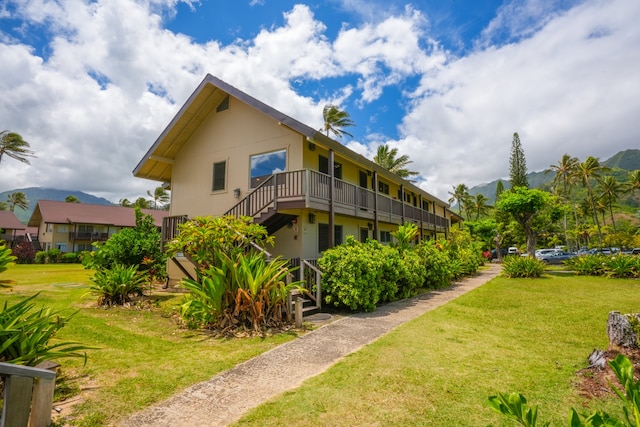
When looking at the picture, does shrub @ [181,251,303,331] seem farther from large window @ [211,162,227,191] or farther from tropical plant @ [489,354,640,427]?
large window @ [211,162,227,191]

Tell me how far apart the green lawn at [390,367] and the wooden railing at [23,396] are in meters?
0.42

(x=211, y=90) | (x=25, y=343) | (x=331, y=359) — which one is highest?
(x=211, y=90)

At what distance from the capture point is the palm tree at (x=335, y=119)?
33.7 metres

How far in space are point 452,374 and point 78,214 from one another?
4910cm

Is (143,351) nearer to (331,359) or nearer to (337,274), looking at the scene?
(331,359)

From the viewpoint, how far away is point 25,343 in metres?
3.94

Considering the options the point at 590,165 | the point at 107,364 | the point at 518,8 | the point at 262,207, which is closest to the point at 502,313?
the point at 262,207

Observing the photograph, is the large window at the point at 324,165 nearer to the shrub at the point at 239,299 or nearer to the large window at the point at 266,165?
the large window at the point at 266,165

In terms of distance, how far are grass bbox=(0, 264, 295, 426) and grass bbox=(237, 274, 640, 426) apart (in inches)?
64.6

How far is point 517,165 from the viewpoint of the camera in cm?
5166

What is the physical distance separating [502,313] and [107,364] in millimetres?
9841

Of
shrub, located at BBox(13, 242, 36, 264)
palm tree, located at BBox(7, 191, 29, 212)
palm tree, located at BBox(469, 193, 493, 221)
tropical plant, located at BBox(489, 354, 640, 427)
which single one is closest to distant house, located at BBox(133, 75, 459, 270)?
tropical plant, located at BBox(489, 354, 640, 427)

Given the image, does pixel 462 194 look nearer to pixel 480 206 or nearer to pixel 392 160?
pixel 480 206

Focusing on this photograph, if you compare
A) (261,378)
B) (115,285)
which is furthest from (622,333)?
(115,285)
